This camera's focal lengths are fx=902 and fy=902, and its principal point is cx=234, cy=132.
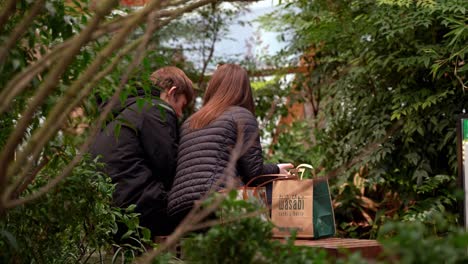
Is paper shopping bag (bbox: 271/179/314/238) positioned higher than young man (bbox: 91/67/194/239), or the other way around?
young man (bbox: 91/67/194/239)

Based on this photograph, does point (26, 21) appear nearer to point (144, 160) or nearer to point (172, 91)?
point (144, 160)

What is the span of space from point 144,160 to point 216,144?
0.74 meters

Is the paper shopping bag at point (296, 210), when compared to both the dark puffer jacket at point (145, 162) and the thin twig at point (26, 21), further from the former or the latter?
the thin twig at point (26, 21)

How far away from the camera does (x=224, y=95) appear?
5.20 meters

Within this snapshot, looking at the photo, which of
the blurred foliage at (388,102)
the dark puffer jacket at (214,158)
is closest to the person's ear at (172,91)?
the dark puffer jacket at (214,158)

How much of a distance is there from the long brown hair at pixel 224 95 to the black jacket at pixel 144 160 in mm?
316

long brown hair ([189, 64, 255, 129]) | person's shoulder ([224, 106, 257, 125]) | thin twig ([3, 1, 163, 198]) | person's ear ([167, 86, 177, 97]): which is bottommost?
thin twig ([3, 1, 163, 198])

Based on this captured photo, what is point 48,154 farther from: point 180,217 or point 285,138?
point 285,138

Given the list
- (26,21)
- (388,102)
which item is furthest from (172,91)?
(26,21)

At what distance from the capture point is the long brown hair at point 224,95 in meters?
5.14

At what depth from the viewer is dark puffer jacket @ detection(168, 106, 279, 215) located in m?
4.91

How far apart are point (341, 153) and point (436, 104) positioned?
1.04 metres

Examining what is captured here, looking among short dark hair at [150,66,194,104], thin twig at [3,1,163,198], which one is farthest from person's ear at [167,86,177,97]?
thin twig at [3,1,163,198]

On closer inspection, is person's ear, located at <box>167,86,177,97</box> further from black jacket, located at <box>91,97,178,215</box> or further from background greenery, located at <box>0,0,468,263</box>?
background greenery, located at <box>0,0,468,263</box>
